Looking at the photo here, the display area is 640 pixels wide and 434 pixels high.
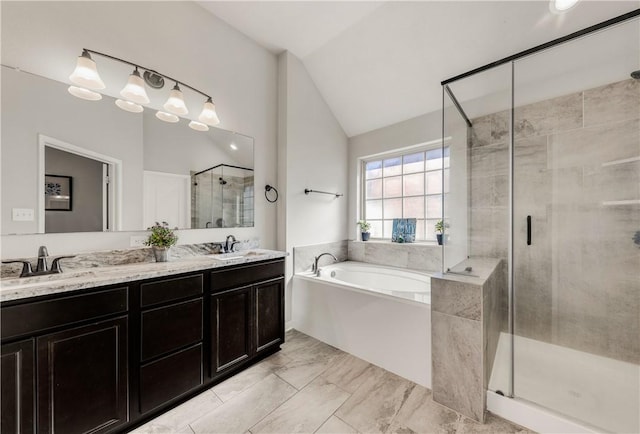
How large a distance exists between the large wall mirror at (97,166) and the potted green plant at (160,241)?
11 centimetres

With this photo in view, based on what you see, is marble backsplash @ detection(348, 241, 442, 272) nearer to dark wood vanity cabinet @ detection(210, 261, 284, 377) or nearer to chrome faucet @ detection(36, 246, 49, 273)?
dark wood vanity cabinet @ detection(210, 261, 284, 377)

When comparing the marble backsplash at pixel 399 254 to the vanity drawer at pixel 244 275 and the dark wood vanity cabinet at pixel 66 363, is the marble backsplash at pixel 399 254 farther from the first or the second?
the dark wood vanity cabinet at pixel 66 363

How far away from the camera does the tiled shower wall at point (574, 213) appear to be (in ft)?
5.90

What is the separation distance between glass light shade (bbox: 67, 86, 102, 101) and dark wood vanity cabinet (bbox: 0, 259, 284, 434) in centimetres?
126

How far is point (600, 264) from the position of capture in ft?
6.28

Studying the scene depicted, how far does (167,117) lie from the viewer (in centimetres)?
194

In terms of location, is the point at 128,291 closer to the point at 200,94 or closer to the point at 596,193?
the point at 200,94

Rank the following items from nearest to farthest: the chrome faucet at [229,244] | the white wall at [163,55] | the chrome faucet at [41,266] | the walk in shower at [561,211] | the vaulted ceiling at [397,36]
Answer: the chrome faucet at [41,266]
the white wall at [163,55]
the walk in shower at [561,211]
the vaulted ceiling at [397,36]
the chrome faucet at [229,244]

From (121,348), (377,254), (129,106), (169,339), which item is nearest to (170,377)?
(169,339)

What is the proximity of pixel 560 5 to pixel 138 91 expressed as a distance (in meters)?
2.97

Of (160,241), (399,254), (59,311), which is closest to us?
(59,311)

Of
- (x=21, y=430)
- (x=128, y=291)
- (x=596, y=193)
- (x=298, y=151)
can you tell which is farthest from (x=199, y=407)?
(x=596, y=193)

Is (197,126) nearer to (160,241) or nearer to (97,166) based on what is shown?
(97,166)

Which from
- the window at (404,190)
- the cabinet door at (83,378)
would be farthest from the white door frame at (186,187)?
the window at (404,190)
